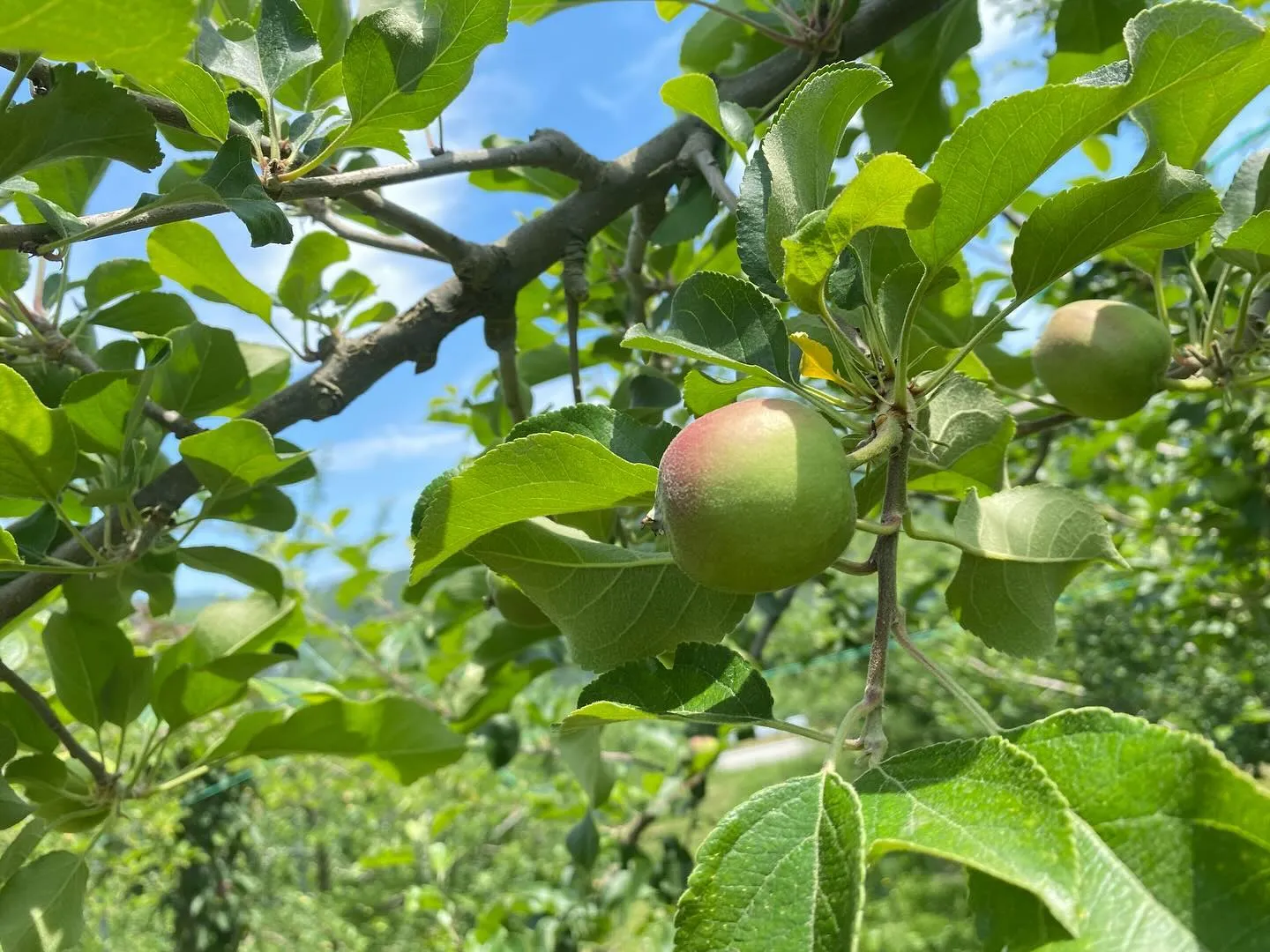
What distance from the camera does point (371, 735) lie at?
1.31m

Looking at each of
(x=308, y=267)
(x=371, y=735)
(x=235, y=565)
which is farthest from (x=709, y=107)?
(x=371, y=735)

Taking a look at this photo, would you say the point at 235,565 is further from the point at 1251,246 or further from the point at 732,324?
the point at 1251,246

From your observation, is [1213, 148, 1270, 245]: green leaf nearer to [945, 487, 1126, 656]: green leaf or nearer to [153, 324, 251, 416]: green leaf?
[945, 487, 1126, 656]: green leaf

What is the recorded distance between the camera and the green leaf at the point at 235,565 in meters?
1.19

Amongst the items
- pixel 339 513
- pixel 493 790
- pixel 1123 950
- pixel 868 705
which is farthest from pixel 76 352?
pixel 493 790

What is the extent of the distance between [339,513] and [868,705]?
2.74 meters

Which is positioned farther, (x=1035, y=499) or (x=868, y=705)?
(x=1035, y=499)

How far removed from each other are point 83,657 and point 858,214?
3.68 ft

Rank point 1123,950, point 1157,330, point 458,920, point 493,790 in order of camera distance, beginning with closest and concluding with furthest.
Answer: point 1123,950, point 1157,330, point 458,920, point 493,790

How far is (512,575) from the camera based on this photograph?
823mm

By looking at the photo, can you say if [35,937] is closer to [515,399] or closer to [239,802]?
[515,399]

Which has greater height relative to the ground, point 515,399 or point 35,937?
point 515,399

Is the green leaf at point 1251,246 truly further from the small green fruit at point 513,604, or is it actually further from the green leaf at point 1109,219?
the small green fruit at point 513,604

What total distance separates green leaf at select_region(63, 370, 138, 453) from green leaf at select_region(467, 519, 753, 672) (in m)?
0.48
